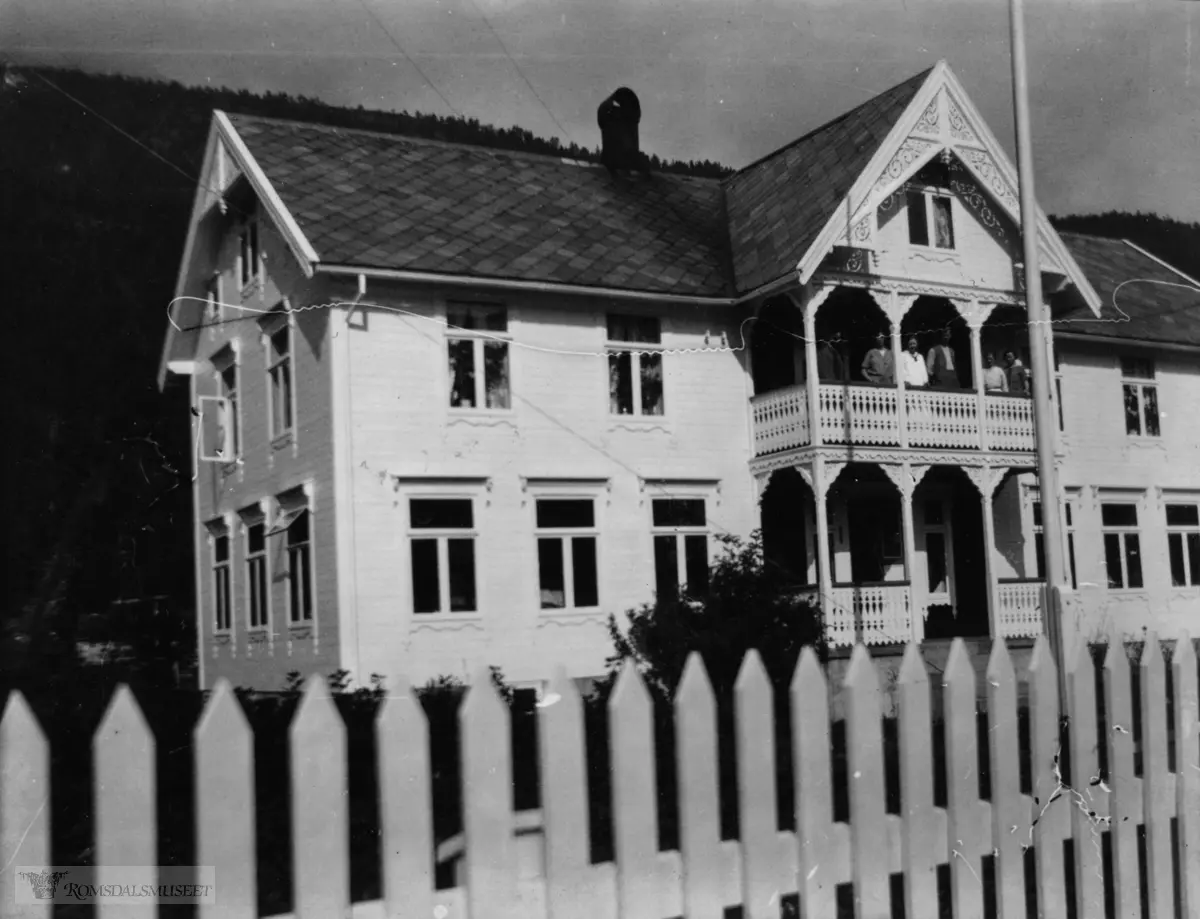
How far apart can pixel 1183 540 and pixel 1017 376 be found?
1533 millimetres

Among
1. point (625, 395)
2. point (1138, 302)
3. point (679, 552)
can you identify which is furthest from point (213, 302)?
point (1138, 302)

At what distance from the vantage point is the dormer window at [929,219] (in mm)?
8312

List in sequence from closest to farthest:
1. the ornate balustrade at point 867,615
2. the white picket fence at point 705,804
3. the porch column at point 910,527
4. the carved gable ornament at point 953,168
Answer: the white picket fence at point 705,804 < the ornate balustrade at point 867,615 < the porch column at point 910,527 < the carved gable ornament at point 953,168

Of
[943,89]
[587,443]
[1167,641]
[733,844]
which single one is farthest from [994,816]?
[943,89]

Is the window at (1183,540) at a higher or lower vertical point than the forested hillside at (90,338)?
lower

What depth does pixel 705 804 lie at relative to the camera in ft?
11.4

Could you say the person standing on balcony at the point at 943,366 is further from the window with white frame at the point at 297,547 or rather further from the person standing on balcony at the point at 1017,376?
the window with white frame at the point at 297,547

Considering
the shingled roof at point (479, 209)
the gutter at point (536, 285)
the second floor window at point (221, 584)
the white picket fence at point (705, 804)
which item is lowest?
the white picket fence at point (705, 804)

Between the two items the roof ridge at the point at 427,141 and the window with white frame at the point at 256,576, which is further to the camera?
the roof ridge at the point at 427,141

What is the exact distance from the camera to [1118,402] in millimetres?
8352

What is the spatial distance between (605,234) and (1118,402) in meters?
3.75

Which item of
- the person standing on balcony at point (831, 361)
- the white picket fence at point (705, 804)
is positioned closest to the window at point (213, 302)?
the white picket fence at point (705, 804)

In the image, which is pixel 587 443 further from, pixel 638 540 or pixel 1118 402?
pixel 1118 402

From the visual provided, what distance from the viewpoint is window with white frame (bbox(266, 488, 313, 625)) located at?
638 centimetres
